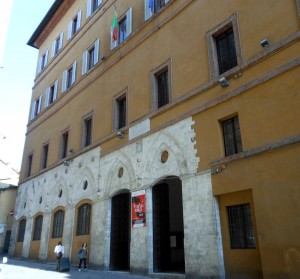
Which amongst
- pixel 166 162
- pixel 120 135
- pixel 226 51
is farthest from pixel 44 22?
pixel 166 162

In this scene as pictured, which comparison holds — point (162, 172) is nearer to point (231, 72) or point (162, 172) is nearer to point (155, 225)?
point (155, 225)

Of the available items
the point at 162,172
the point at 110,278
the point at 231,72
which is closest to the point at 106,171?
the point at 162,172

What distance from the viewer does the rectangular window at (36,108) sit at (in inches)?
998

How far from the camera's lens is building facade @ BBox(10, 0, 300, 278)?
9000mm

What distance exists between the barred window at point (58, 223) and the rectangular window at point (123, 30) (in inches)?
379

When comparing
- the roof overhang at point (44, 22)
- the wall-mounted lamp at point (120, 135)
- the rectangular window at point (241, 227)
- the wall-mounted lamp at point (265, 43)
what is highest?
the roof overhang at point (44, 22)

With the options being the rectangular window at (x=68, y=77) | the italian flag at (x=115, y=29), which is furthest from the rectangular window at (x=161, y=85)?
the rectangular window at (x=68, y=77)

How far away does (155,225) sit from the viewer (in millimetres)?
12305

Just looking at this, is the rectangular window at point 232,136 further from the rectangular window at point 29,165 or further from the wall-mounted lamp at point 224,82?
the rectangular window at point 29,165

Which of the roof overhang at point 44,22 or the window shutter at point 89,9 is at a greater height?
the roof overhang at point 44,22

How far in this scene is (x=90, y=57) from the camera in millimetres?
19969

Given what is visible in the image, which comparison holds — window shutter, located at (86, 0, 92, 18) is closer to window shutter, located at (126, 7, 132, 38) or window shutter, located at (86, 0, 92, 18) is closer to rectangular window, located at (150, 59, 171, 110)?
window shutter, located at (126, 7, 132, 38)

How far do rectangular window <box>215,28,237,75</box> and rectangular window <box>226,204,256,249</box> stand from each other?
475cm

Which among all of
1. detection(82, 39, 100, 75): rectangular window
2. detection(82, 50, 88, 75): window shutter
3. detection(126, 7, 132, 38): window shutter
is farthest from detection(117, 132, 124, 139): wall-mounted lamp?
detection(82, 50, 88, 75): window shutter
